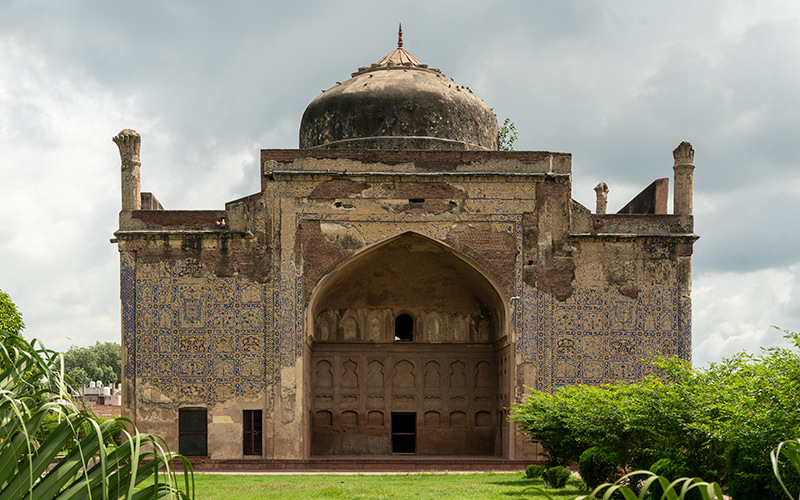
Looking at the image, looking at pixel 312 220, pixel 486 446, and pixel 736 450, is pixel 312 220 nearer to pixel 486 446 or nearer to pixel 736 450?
pixel 486 446

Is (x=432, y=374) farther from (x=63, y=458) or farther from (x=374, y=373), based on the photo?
(x=63, y=458)

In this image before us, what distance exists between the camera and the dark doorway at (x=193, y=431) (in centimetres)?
1686

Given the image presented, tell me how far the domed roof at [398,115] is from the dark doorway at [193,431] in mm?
6233

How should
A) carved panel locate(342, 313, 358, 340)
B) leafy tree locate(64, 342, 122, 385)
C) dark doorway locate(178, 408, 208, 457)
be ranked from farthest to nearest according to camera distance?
leafy tree locate(64, 342, 122, 385)
carved panel locate(342, 313, 358, 340)
dark doorway locate(178, 408, 208, 457)

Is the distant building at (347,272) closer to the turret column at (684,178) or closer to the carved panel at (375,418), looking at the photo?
the turret column at (684,178)

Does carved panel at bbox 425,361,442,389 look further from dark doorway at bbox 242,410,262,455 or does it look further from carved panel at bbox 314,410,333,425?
dark doorway at bbox 242,410,262,455

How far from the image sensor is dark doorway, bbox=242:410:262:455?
55.6 ft

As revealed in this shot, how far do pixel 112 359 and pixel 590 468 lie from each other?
5345 cm

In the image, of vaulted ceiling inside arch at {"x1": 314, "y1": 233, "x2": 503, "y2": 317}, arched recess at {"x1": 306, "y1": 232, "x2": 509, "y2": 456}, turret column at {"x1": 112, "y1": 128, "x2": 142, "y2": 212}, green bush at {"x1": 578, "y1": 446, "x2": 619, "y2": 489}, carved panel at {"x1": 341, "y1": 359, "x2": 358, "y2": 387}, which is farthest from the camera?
carved panel at {"x1": 341, "y1": 359, "x2": 358, "y2": 387}

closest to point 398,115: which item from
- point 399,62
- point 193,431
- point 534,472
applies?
point 399,62

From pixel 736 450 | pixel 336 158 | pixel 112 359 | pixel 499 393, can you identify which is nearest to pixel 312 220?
pixel 336 158

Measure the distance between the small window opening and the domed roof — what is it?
152 inches

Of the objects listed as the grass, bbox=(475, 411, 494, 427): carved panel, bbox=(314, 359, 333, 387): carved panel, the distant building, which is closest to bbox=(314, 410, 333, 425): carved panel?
bbox=(314, 359, 333, 387): carved panel

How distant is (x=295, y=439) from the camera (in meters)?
16.9
